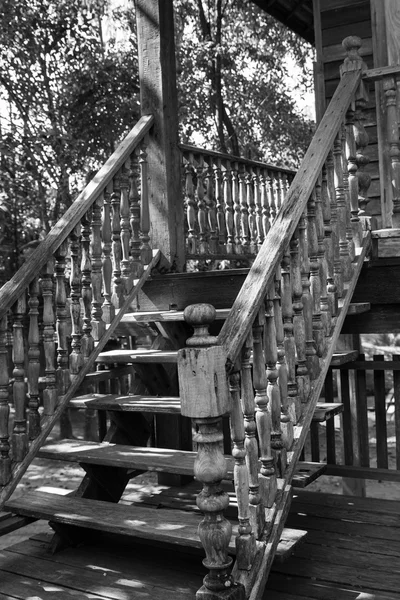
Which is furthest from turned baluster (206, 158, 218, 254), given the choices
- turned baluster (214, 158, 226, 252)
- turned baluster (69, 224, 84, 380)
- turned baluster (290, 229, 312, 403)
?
turned baluster (290, 229, 312, 403)

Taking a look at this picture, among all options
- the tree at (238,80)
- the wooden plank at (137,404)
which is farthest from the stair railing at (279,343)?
the tree at (238,80)

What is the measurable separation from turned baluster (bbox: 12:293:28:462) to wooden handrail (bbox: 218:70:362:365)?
134 centimetres

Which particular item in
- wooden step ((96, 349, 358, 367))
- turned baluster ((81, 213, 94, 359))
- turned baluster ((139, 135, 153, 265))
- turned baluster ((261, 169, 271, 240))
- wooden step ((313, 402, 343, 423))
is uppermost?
turned baluster ((261, 169, 271, 240))

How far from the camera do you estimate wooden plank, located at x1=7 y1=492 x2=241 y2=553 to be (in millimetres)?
3173

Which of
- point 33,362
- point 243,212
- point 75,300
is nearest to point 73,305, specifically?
point 75,300

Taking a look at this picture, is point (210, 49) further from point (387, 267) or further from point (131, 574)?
point (131, 574)

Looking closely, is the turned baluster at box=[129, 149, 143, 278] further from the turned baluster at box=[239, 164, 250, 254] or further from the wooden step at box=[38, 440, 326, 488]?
the turned baluster at box=[239, 164, 250, 254]

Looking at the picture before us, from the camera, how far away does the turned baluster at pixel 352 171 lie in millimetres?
4154

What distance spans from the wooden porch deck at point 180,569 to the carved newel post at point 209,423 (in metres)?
0.57

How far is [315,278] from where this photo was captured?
12.3 ft

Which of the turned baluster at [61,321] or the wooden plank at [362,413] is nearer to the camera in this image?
the turned baluster at [61,321]

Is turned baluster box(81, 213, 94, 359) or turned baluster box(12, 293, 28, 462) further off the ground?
turned baluster box(81, 213, 94, 359)

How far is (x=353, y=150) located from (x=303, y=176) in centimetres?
73

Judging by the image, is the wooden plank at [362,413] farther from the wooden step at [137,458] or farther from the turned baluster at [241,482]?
the turned baluster at [241,482]
